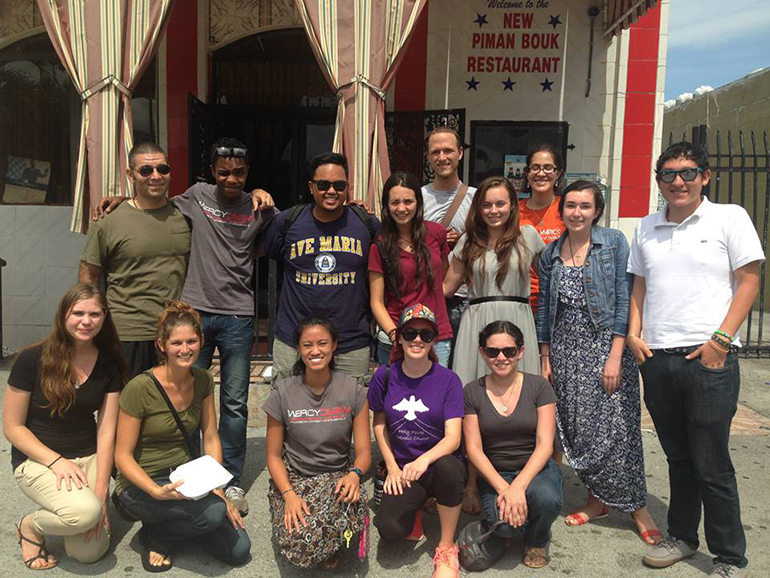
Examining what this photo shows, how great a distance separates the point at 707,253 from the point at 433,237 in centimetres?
133

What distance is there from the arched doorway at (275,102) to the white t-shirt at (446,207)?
4.11m

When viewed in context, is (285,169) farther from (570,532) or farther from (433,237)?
(570,532)

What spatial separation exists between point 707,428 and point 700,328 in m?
0.44

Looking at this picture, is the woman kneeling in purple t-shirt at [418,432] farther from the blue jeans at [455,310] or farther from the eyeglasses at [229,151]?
the eyeglasses at [229,151]

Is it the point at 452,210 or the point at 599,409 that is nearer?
the point at 599,409

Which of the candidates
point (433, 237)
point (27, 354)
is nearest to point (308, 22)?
point (433, 237)

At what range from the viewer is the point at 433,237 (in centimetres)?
Result: 337

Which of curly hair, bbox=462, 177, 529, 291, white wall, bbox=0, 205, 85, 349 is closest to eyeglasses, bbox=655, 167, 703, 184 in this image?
curly hair, bbox=462, 177, 529, 291

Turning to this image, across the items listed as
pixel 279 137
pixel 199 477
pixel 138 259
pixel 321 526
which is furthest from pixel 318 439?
pixel 279 137

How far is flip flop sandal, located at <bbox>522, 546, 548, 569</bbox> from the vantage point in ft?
9.57

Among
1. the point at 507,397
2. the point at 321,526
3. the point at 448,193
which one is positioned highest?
the point at 448,193

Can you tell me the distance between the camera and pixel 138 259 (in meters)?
3.29

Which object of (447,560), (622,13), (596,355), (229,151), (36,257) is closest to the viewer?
(447,560)

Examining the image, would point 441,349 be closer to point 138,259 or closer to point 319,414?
point 319,414
